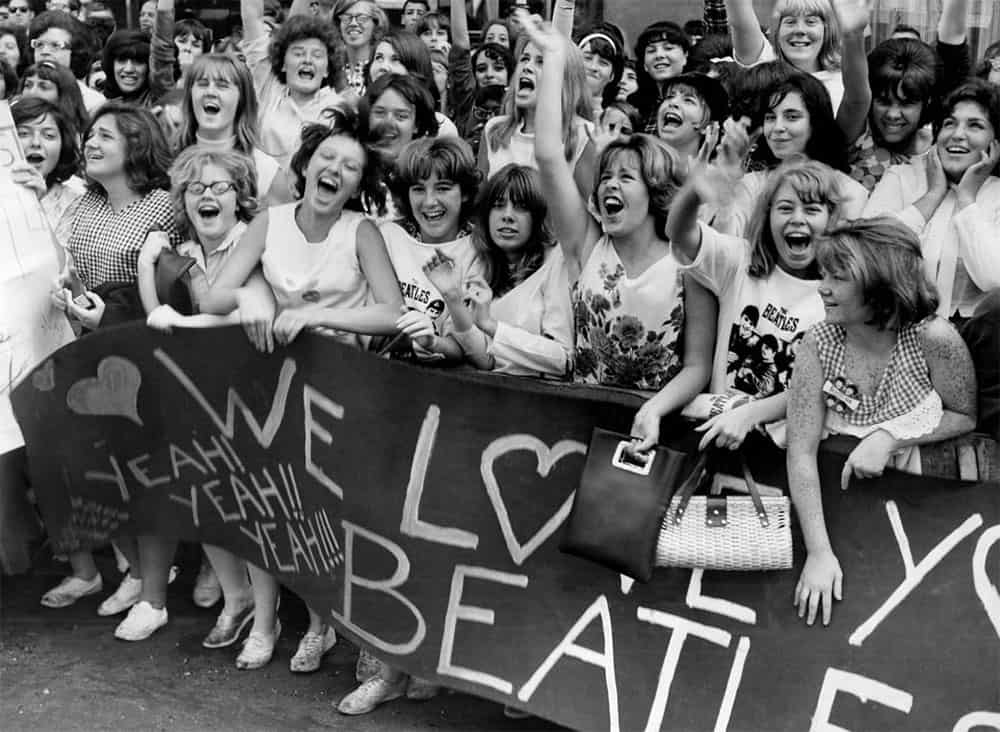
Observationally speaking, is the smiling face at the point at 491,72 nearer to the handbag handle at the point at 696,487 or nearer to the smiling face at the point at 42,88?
the smiling face at the point at 42,88

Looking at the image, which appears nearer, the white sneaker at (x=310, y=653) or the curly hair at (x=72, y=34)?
the white sneaker at (x=310, y=653)

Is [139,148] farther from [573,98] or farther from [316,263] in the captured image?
[573,98]

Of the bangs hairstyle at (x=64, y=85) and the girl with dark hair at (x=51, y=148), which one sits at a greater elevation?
the bangs hairstyle at (x=64, y=85)

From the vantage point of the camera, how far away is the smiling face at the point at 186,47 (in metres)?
7.24

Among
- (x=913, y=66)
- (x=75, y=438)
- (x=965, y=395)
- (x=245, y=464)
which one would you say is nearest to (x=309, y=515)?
(x=245, y=464)

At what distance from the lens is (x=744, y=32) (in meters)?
5.52

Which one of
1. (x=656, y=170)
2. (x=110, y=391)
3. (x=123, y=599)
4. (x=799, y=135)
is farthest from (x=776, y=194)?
(x=123, y=599)

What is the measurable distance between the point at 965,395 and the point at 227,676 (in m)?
2.49

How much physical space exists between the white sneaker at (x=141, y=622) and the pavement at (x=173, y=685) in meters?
0.03

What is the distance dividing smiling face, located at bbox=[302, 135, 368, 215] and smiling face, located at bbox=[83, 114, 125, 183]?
0.91 meters

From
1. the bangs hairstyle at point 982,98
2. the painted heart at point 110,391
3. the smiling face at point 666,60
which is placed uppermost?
the smiling face at point 666,60

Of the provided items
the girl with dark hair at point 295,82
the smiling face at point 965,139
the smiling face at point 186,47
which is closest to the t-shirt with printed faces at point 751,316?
the smiling face at point 965,139

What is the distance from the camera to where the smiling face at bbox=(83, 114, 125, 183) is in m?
5.08

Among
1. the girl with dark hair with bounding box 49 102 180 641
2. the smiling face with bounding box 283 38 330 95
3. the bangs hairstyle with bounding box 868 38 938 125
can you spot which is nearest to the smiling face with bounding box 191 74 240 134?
the girl with dark hair with bounding box 49 102 180 641
